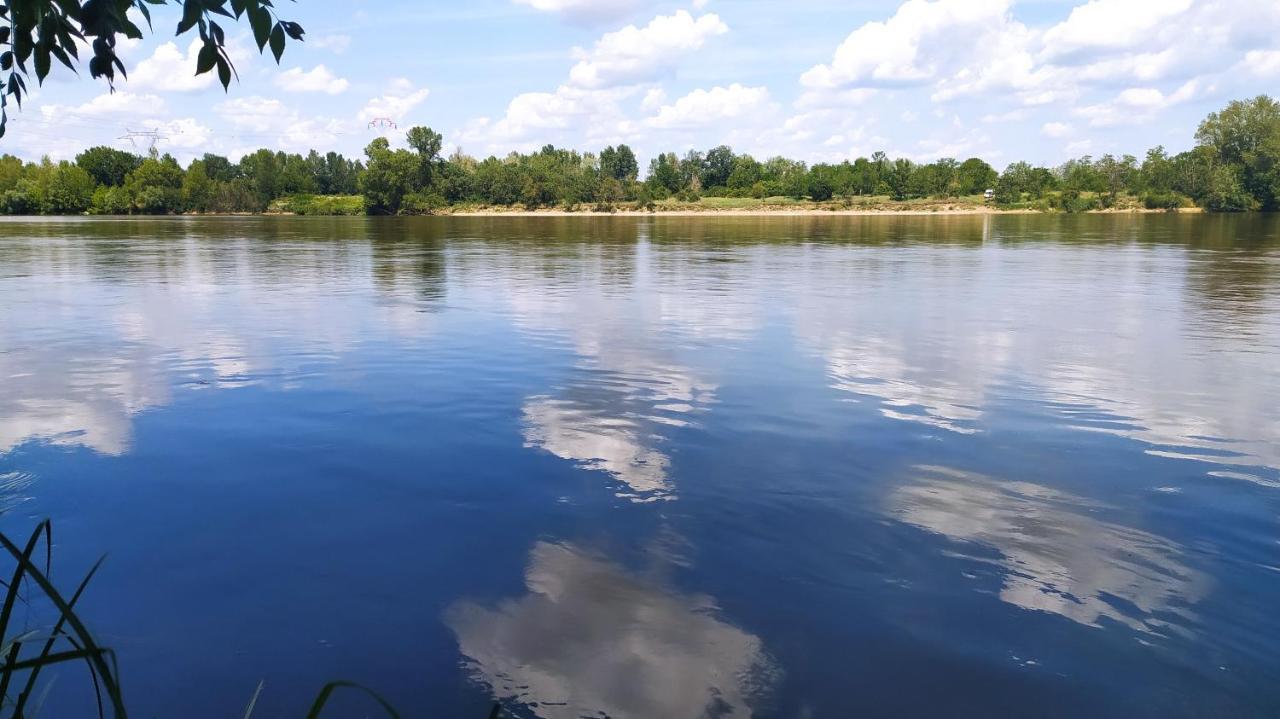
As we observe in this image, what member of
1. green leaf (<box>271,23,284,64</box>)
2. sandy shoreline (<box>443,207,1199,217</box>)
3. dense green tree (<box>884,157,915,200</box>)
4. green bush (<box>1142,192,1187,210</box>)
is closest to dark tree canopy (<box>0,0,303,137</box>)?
green leaf (<box>271,23,284,64</box>)

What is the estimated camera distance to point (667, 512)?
8.04 metres

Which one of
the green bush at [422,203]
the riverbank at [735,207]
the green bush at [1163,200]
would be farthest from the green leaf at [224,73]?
the green bush at [1163,200]

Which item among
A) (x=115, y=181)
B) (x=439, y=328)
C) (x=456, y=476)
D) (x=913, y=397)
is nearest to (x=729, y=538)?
(x=456, y=476)

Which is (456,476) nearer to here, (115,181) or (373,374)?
(373,374)

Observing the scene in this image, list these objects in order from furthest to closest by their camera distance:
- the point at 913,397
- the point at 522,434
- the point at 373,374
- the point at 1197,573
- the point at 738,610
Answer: the point at 373,374, the point at 913,397, the point at 522,434, the point at 1197,573, the point at 738,610

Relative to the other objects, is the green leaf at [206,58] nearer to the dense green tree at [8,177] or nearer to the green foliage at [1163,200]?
the green foliage at [1163,200]

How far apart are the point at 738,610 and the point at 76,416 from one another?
31.8 feet

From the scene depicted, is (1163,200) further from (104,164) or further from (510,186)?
(104,164)

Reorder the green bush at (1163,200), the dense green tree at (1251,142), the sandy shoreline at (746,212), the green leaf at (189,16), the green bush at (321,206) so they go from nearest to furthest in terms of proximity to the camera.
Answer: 1. the green leaf at (189,16)
2. the dense green tree at (1251,142)
3. the green bush at (1163,200)
4. the sandy shoreline at (746,212)
5. the green bush at (321,206)

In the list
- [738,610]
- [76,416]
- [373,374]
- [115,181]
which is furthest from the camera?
[115,181]

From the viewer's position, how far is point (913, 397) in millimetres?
12148

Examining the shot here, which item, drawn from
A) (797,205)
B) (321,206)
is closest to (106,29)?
(797,205)

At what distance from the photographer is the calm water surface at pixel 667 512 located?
548cm

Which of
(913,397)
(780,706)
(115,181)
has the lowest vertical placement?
(780,706)
